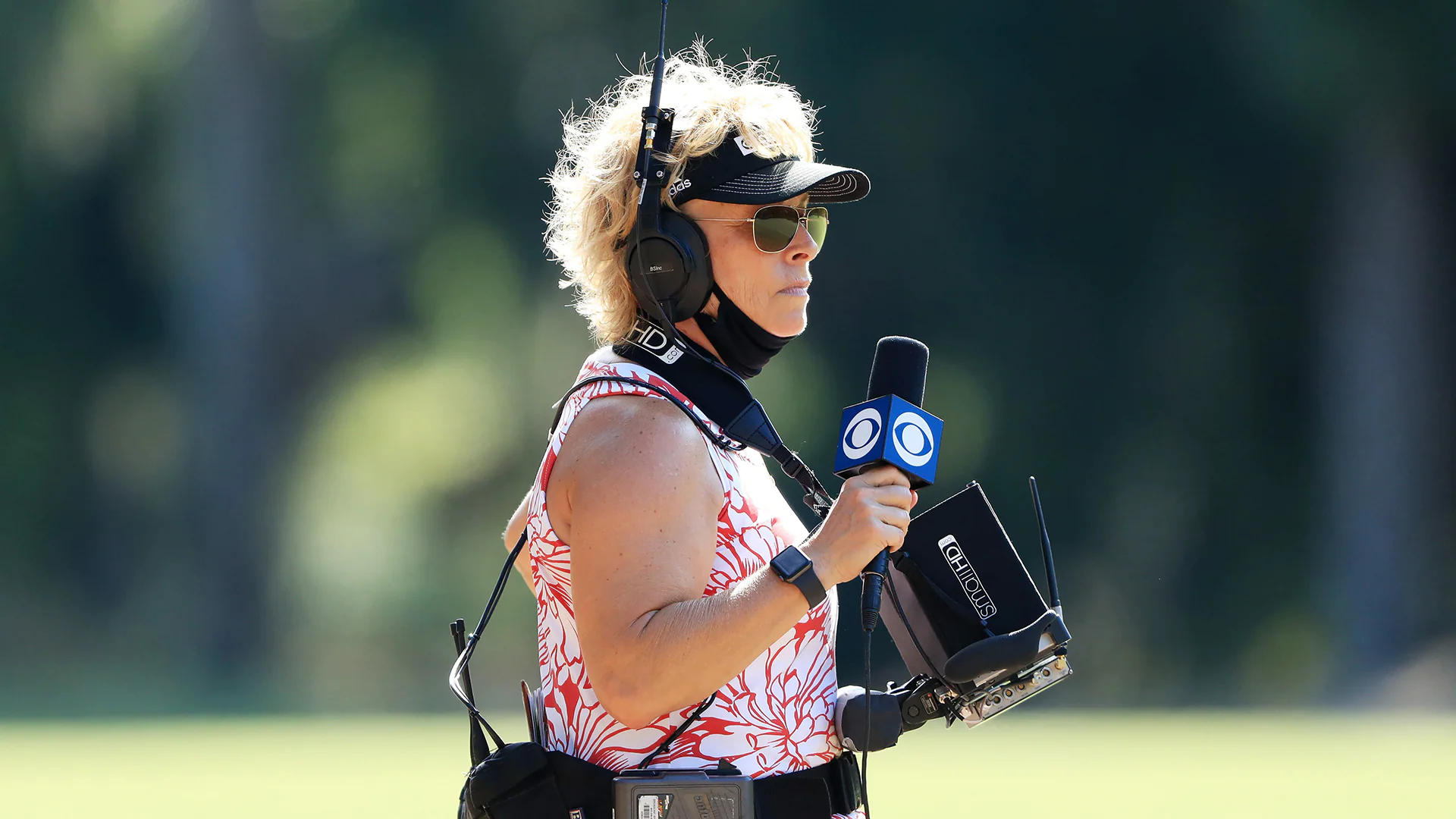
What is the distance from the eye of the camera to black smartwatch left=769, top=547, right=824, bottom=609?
215 cm

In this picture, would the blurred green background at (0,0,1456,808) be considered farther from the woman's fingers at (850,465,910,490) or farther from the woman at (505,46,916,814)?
the woman's fingers at (850,465,910,490)

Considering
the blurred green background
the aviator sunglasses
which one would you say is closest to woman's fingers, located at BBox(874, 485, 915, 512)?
the aviator sunglasses

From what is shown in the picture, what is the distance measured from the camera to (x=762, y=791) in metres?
2.30

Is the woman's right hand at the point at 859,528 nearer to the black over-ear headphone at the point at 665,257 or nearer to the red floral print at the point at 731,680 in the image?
the red floral print at the point at 731,680

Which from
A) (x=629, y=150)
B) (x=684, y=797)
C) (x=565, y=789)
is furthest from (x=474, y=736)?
(x=629, y=150)

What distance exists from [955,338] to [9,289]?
9.09 meters

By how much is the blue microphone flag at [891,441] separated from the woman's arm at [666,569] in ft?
0.08

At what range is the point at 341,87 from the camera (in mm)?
15336

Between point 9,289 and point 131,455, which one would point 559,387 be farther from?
point 9,289

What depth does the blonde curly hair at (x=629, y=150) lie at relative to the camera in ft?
8.39

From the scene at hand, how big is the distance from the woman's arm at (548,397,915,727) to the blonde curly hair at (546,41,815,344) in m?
0.48

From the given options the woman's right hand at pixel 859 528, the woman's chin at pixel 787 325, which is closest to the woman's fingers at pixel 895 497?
the woman's right hand at pixel 859 528

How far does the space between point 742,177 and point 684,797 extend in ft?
3.15

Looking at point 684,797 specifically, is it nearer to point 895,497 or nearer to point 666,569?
point 666,569
